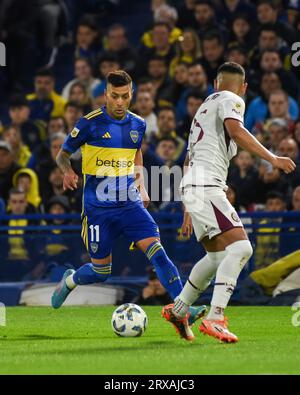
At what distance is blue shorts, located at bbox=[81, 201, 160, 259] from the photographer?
10750mm

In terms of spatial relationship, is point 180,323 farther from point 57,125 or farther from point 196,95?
point 57,125

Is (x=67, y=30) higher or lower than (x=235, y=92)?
lower

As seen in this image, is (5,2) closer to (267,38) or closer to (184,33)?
(184,33)

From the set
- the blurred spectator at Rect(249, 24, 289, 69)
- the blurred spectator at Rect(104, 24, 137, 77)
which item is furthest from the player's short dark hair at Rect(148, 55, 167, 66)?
the blurred spectator at Rect(249, 24, 289, 69)

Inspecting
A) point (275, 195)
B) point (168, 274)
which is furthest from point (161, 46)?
point (168, 274)

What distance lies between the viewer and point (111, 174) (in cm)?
1092

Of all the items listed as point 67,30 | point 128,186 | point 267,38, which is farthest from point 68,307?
point 67,30

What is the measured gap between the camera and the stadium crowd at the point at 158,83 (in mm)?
15750

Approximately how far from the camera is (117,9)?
2206 centimetres

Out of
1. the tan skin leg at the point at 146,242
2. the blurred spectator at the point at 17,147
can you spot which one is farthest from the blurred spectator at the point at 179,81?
the tan skin leg at the point at 146,242

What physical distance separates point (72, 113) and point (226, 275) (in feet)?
29.7

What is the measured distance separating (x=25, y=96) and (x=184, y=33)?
Result: 136 inches
